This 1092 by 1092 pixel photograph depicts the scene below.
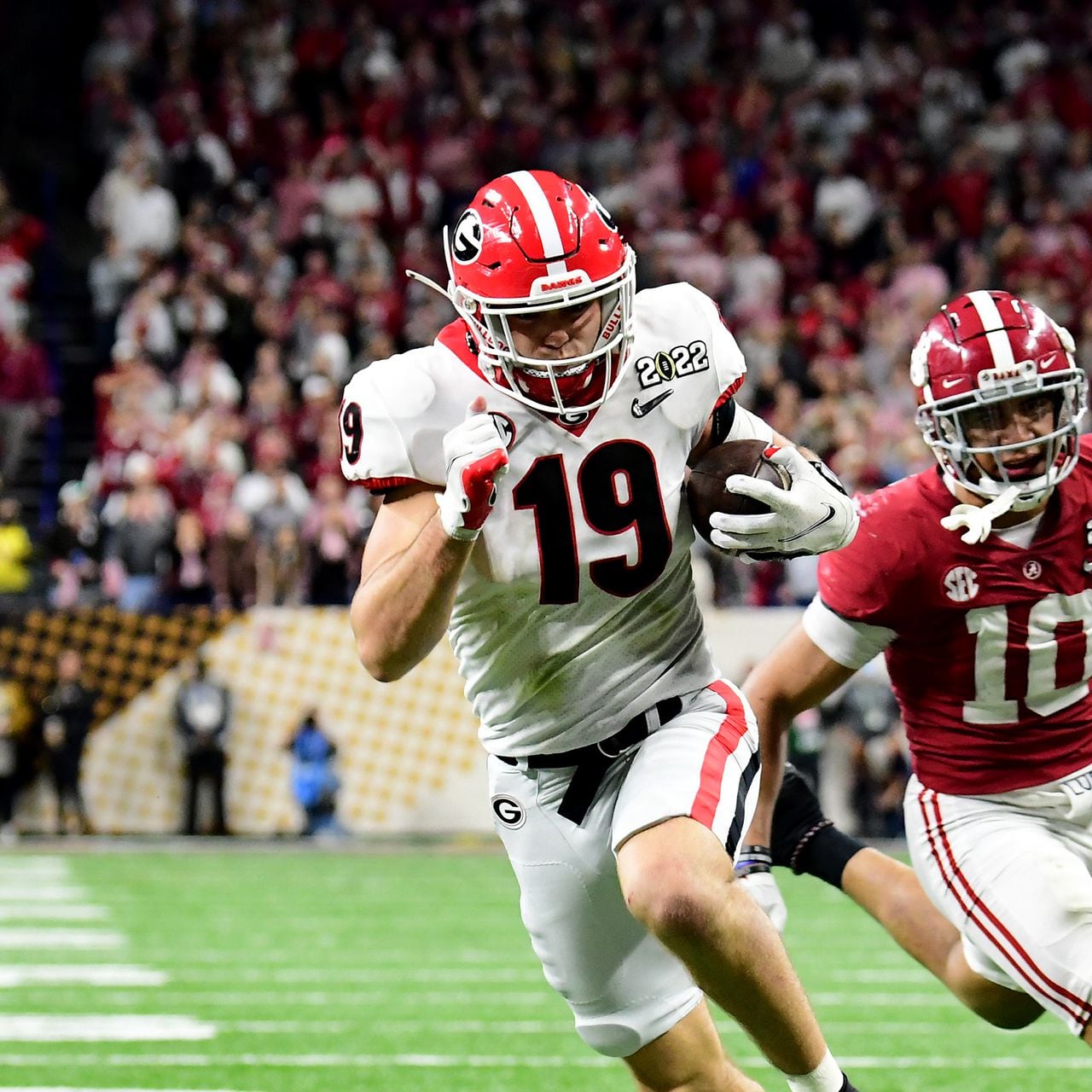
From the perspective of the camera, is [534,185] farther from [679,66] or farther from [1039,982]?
[679,66]

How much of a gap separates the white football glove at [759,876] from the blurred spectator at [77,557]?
764 centimetres

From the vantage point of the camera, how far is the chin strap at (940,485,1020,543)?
3529mm

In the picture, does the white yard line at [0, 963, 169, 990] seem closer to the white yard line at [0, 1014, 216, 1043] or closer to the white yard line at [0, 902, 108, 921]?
the white yard line at [0, 1014, 216, 1043]

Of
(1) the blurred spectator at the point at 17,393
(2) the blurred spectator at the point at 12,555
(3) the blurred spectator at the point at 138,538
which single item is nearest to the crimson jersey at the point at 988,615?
(3) the blurred spectator at the point at 138,538

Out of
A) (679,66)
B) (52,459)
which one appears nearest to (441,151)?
(679,66)

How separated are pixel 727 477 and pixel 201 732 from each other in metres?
7.79

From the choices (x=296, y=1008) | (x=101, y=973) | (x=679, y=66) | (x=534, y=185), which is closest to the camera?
(x=534, y=185)

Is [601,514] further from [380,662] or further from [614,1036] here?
[614,1036]

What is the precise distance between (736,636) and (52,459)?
15.7ft

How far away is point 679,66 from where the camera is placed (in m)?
14.2

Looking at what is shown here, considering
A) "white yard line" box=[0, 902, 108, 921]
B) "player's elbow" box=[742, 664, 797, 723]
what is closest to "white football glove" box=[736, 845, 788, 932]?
"player's elbow" box=[742, 664, 797, 723]

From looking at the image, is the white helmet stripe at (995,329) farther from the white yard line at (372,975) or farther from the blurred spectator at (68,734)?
the blurred spectator at (68,734)

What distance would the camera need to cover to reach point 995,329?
362 cm

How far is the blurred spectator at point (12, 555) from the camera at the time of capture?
Result: 35.7 feet
